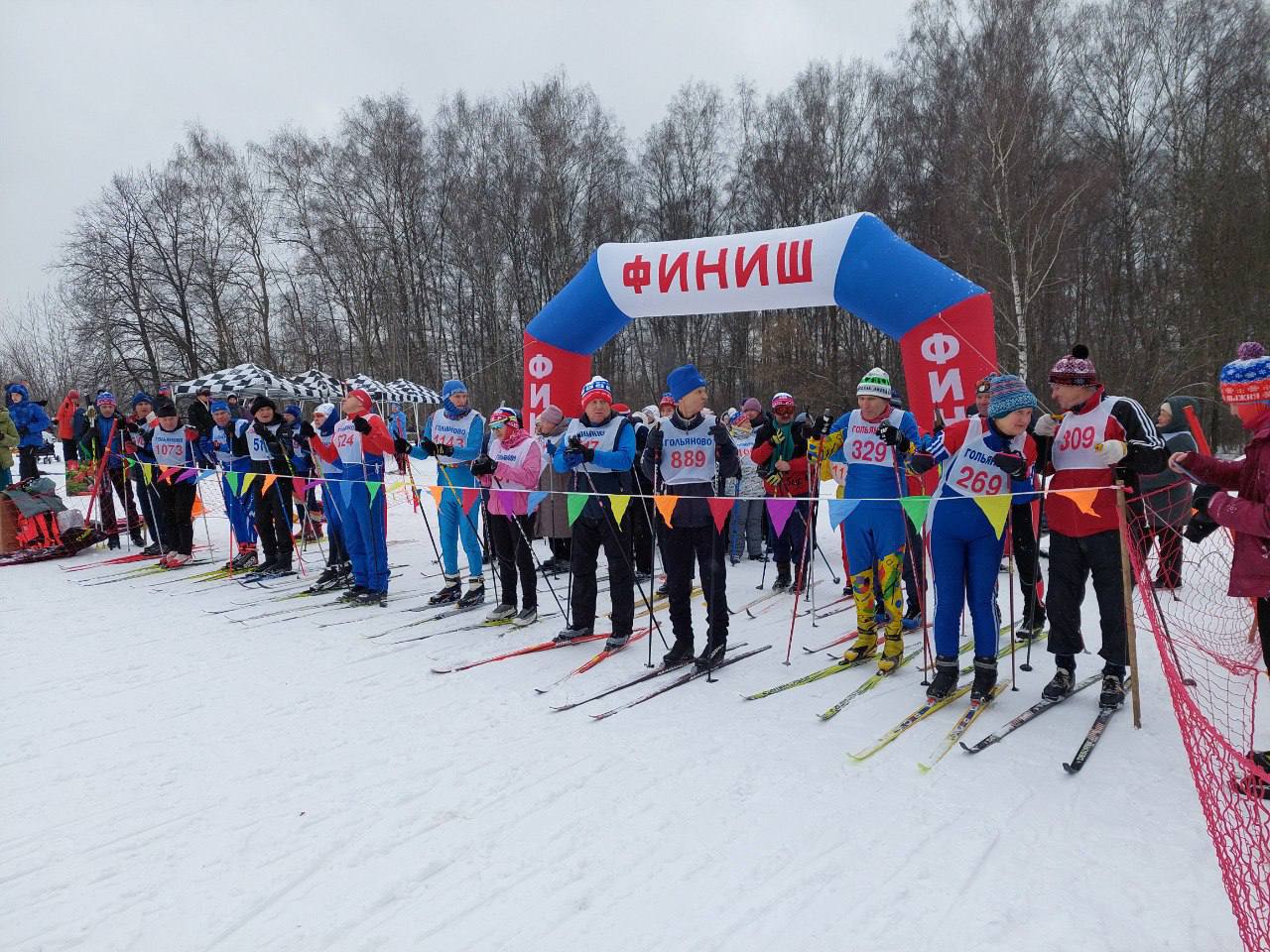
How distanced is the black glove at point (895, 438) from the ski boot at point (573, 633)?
8.53 ft

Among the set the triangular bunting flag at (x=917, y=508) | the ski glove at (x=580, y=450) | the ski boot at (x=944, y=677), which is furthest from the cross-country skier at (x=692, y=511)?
the ski boot at (x=944, y=677)

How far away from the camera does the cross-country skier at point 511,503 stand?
6.11 m

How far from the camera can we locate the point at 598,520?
545 centimetres

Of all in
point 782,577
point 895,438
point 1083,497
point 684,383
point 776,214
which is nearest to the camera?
point 1083,497

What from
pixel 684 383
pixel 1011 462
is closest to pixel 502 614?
pixel 684 383

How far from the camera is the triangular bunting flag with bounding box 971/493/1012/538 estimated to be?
3.94m

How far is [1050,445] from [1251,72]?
22499mm

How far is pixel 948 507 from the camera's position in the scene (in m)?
4.10

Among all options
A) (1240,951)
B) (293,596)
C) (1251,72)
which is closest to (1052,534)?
(1240,951)

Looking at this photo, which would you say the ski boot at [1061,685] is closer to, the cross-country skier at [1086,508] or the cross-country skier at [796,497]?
the cross-country skier at [1086,508]

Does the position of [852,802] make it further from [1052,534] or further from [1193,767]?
[1052,534]

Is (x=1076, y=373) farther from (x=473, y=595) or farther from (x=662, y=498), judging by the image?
(x=473, y=595)

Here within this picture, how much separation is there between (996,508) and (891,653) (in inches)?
51.8

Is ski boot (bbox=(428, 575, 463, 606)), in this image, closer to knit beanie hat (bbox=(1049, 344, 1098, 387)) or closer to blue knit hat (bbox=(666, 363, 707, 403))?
blue knit hat (bbox=(666, 363, 707, 403))
